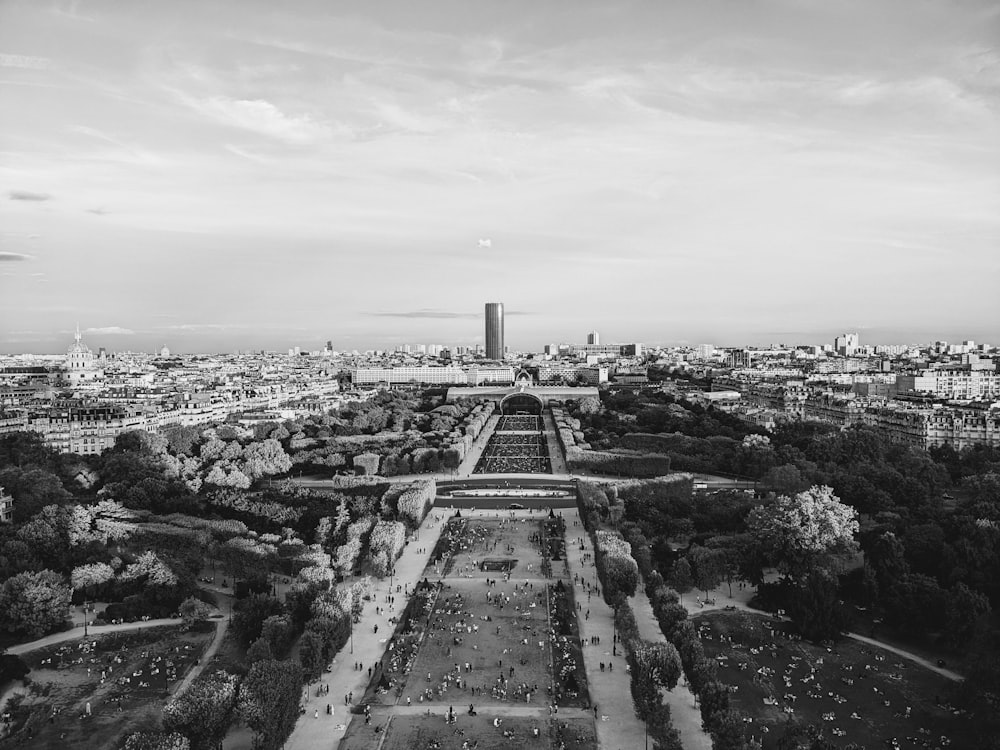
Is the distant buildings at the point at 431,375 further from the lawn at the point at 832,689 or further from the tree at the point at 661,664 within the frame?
the tree at the point at 661,664

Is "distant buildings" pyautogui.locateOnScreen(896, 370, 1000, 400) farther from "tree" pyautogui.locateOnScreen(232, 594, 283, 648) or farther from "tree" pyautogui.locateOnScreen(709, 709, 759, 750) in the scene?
"tree" pyautogui.locateOnScreen(232, 594, 283, 648)

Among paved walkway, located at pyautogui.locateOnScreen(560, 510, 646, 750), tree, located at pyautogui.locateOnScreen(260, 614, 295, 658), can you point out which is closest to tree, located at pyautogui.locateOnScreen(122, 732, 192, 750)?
tree, located at pyautogui.locateOnScreen(260, 614, 295, 658)

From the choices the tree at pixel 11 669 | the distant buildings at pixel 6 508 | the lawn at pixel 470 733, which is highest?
the distant buildings at pixel 6 508

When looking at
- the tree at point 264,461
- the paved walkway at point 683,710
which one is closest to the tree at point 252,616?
the paved walkway at point 683,710

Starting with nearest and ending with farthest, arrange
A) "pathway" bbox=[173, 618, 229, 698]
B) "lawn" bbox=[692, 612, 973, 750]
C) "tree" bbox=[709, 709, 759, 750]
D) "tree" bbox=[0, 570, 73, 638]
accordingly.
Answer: "tree" bbox=[709, 709, 759, 750]
"lawn" bbox=[692, 612, 973, 750]
"pathway" bbox=[173, 618, 229, 698]
"tree" bbox=[0, 570, 73, 638]

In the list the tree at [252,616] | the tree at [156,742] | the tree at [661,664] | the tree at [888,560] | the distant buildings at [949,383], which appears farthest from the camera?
the distant buildings at [949,383]

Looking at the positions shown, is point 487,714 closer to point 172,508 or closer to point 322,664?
point 322,664

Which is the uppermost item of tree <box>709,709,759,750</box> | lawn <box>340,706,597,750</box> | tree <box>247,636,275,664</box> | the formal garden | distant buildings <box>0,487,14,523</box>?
distant buildings <box>0,487,14,523</box>
